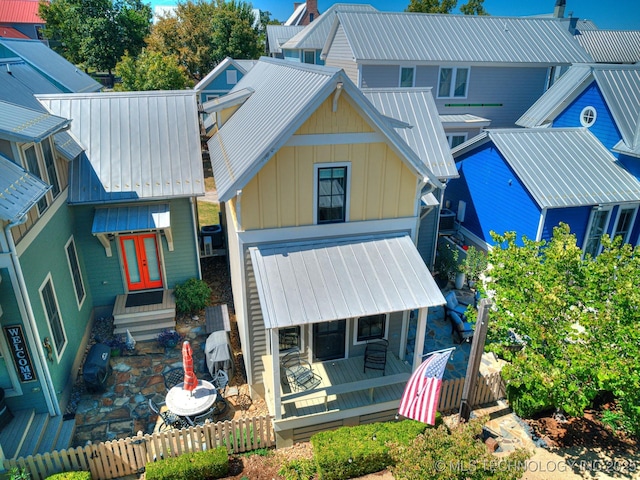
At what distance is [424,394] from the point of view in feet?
29.8

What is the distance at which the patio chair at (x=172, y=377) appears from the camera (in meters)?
12.5

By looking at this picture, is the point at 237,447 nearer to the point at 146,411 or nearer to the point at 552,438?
the point at 146,411

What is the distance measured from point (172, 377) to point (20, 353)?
4001 mm

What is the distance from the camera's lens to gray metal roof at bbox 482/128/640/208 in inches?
652

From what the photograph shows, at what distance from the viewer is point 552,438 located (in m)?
10.9

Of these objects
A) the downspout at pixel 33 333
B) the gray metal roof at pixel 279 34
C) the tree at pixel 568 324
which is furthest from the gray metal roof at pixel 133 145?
the gray metal roof at pixel 279 34

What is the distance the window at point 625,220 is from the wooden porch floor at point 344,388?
1208 centimetres

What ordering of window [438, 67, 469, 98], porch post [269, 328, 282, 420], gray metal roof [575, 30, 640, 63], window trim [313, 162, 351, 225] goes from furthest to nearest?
1. gray metal roof [575, 30, 640, 63]
2. window [438, 67, 469, 98]
3. window trim [313, 162, 351, 225]
4. porch post [269, 328, 282, 420]

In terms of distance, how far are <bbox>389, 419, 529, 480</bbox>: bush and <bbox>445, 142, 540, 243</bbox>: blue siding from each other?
1126 cm

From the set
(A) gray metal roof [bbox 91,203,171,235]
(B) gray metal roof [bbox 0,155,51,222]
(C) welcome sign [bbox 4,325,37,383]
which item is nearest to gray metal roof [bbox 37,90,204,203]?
(A) gray metal roof [bbox 91,203,171,235]

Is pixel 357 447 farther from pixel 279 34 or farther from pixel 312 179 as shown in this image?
pixel 279 34

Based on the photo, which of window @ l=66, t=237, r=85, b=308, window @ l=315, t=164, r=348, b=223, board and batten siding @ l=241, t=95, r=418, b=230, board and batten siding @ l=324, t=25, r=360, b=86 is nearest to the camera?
board and batten siding @ l=241, t=95, r=418, b=230

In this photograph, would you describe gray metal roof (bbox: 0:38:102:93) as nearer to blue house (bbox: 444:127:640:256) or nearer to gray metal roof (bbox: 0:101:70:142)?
gray metal roof (bbox: 0:101:70:142)

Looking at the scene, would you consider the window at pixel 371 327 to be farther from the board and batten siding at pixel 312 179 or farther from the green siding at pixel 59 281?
the green siding at pixel 59 281
